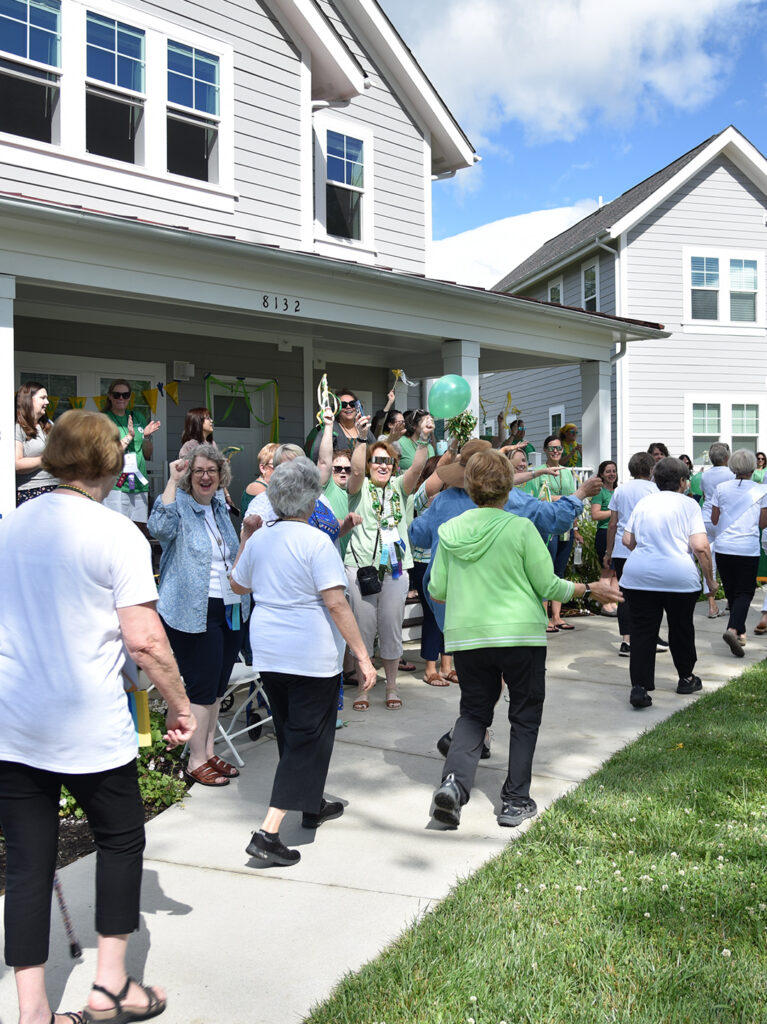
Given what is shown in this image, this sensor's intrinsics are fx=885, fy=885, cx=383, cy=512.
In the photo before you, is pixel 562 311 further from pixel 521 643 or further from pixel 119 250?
pixel 521 643

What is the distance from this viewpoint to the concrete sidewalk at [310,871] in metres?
3.01

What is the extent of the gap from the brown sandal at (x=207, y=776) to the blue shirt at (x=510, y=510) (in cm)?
152

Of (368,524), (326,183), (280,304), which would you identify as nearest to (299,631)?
(368,524)

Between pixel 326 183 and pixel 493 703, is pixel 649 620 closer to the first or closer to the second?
pixel 493 703

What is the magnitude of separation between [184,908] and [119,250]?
6054mm

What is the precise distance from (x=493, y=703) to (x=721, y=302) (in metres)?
17.4

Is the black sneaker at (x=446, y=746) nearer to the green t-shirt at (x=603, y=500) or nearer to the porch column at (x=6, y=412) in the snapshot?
the porch column at (x=6, y=412)

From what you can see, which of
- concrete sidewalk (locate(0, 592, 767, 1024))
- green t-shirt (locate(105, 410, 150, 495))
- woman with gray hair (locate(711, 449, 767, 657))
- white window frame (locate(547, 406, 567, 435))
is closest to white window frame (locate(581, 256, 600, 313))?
white window frame (locate(547, 406, 567, 435))

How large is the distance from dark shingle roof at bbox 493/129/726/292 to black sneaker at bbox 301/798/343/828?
1674 centimetres

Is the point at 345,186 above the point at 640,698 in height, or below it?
above

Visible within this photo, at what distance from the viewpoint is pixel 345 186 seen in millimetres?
12383

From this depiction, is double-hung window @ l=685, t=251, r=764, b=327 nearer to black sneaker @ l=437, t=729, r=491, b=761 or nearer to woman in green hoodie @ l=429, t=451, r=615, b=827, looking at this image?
black sneaker @ l=437, t=729, r=491, b=761

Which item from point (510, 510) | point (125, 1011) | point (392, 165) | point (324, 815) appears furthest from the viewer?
point (392, 165)

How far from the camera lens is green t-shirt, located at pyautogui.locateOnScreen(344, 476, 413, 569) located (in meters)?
6.63
